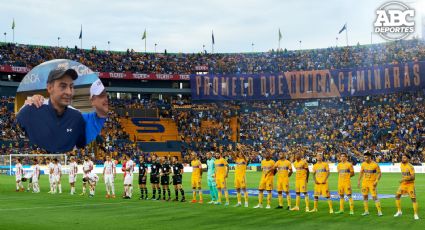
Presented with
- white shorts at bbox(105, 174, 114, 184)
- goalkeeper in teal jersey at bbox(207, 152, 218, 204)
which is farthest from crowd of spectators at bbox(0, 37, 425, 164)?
goalkeeper in teal jersey at bbox(207, 152, 218, 204)

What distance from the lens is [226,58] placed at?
286ft

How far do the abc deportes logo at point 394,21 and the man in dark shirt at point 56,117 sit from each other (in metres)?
56.1

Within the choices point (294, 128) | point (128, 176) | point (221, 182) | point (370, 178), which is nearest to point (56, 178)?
point (128, 176)

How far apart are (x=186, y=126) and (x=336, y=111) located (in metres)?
20.2

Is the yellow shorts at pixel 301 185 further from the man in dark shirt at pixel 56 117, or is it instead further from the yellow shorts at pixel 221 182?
the man in dark shirt at pixel 56 117

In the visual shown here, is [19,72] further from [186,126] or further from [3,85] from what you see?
[186,126]

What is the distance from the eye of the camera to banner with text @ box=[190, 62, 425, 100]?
66562 mm

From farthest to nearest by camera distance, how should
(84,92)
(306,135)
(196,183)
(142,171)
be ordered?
(306,135) < (142,171) < (196,183) < (84,92)

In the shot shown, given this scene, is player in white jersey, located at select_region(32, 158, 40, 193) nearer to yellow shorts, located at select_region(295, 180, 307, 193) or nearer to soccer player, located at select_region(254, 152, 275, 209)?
soccer player, located at select_region(254, 152, 275, 209)

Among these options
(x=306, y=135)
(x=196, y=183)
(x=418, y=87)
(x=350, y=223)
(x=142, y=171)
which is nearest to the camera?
(x=350, y=223)

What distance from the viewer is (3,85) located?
69562mm

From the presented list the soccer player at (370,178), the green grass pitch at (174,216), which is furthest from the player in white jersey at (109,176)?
the soccer player at (370,178)

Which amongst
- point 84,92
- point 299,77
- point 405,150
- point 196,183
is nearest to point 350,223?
point 196,183

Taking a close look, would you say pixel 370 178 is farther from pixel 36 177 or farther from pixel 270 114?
pixel 270 114
